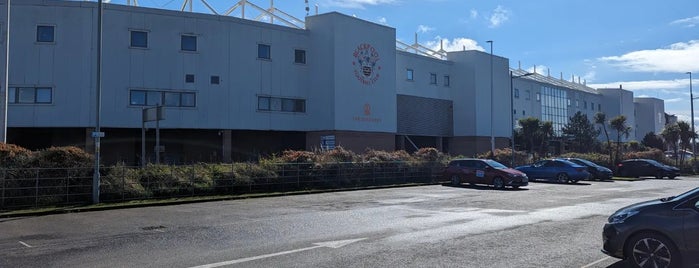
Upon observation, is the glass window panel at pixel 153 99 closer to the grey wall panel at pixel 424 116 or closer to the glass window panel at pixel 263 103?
the glass window panel at pixel 263 103

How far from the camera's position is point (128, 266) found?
7895 mm

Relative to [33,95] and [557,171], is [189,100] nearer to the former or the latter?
[33,95]

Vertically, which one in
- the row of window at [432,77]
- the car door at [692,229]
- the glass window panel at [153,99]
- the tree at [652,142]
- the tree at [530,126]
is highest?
the row of window at [432,77]

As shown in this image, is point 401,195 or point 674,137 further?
point 674,137

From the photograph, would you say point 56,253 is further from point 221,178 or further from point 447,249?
point 221,178

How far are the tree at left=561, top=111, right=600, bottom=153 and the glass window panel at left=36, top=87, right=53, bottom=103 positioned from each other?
61544mm

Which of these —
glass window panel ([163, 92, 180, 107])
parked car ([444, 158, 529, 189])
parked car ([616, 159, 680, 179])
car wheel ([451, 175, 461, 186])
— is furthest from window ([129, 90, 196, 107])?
parked car ([616, 159, 680, 179])

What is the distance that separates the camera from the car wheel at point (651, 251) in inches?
271

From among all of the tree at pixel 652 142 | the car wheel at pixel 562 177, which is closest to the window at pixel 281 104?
the car wheel at pixel 562 177

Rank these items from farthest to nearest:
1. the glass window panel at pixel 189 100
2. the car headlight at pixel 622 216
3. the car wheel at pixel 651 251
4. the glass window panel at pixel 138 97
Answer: the glass window panel at pixel 189 100, the glass window panel at pixel 138 97, the car headlight at pixel 622 216, the car wheel at pixel 651 251

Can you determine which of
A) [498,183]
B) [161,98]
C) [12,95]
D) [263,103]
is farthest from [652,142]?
[12,95]

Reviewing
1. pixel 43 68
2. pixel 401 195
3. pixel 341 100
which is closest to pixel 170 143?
pixel 43 68

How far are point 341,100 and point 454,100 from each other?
1774 cm

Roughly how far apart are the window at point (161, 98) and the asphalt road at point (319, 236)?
19.3 metres
